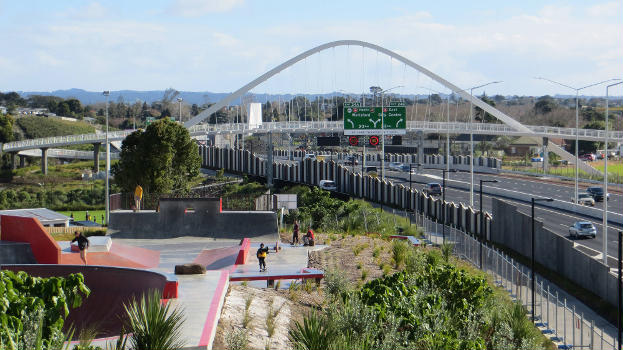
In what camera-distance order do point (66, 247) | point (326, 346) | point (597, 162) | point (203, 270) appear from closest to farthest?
point (326, 346) < point (203, 270) < point (66, 247) < point (597, 162)

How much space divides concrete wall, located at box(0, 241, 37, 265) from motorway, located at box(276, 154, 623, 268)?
25101 mm

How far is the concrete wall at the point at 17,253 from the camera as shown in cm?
3067

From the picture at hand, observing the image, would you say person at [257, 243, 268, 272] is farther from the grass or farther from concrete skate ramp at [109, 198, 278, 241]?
the grass

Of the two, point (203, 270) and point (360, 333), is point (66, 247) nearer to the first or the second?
point (203, 270)

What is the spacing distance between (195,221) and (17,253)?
1433 centimetres

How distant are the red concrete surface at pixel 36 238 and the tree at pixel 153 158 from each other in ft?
82.0

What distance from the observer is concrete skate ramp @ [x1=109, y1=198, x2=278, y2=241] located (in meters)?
43.9

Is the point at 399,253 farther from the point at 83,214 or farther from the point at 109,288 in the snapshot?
the point at 83,214

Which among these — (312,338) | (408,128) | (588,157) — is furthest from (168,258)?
(588,157)

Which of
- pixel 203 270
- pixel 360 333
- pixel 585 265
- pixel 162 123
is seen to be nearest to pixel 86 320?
pixel 203 270

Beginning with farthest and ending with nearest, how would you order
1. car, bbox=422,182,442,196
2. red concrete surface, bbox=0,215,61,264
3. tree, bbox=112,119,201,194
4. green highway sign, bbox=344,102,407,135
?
car, bbox=422,182,442,196
green highway sign, bbox=344,102,407,135
tree, bbox=112,119,201,194
red concrete surface, bbox=0,215,61,264

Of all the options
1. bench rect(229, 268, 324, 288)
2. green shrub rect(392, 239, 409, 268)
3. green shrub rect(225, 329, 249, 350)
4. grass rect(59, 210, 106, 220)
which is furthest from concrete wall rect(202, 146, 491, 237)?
green shrub rect(225, 329, 249, 350)

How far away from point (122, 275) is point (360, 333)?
8649 mm

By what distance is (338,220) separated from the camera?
54.0 m
